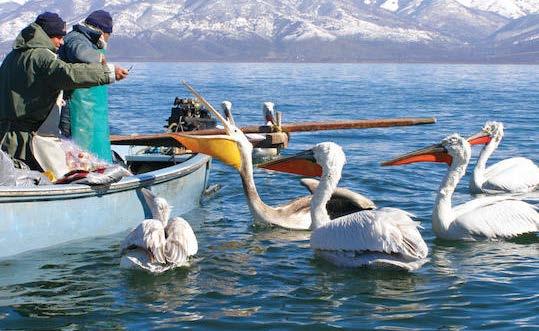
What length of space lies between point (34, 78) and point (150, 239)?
182cm

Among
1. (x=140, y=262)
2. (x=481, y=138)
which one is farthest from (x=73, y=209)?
(x=481, y=138)

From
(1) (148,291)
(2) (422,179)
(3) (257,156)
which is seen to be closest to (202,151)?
(1) (148,291)

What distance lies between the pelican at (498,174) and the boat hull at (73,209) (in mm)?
4531

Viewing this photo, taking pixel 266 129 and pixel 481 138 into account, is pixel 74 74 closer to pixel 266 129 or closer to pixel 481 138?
pixel 266 129

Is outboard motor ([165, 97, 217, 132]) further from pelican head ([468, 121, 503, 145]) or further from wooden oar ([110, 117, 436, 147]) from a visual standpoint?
pelican head ([468, 121, 503, 145])

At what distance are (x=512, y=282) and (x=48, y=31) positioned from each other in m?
4.54

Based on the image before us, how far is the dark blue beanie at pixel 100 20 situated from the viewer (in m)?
8.66

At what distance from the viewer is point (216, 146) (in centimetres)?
977

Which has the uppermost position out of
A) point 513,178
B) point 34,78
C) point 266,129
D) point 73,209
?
point 34,78

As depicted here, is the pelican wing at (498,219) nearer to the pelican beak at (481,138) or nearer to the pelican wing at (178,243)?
the pelican wing at (178,243)

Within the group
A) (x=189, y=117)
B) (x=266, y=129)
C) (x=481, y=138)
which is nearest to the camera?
(x=266, y=129)

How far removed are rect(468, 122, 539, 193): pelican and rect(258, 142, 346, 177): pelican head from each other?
3665 mm

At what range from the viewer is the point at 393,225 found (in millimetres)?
7777

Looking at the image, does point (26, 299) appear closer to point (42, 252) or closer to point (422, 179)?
point (42, 252)
